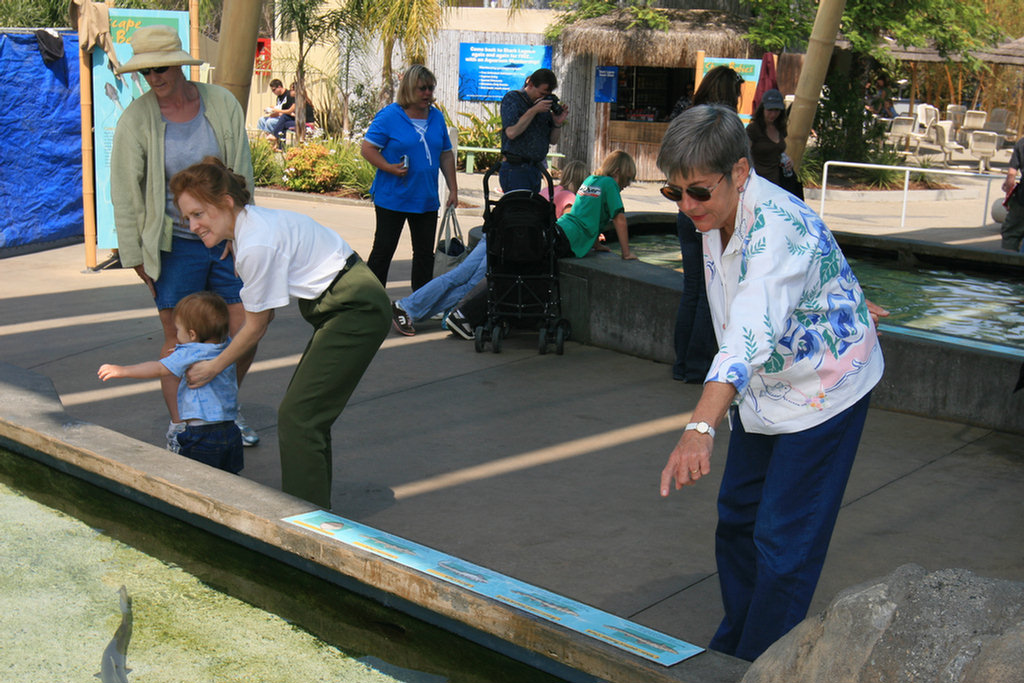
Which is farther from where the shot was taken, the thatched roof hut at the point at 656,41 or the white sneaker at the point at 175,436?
the thatched roof hut at the point at 656,41

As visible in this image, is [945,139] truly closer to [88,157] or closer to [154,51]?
[88,157]

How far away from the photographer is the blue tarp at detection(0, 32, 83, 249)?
11.1 meters

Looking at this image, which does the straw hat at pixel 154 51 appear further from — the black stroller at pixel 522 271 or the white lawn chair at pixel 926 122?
the white lawn chair at pixel 926 122

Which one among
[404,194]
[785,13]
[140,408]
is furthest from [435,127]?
[785,13]

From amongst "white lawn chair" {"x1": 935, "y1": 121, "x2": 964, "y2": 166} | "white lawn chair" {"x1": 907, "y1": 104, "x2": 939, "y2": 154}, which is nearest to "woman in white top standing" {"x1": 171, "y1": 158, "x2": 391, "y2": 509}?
"white lawn chair" {"x1": 935, "y1": 121, "x2": 964, "y2": 166}

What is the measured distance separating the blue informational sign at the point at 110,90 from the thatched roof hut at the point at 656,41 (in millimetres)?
12297

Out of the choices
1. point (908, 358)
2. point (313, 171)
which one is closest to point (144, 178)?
point (908, 358)

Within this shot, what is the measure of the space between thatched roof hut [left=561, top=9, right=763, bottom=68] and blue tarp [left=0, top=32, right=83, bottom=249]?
1155 centimetres

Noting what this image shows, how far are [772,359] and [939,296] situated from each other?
6.43m

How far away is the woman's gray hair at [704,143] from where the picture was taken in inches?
107

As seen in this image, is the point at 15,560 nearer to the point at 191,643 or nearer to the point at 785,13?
the point at 191,643

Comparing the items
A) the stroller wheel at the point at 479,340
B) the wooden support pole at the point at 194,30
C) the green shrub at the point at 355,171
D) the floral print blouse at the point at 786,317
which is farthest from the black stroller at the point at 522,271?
the green shrub at the point at 355,171

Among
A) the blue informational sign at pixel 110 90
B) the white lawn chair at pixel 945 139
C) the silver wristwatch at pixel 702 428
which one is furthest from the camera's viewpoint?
the white lawn chair at pixel 945 139

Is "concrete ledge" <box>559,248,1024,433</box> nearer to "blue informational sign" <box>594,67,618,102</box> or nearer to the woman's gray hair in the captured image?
the woman's gray hair
